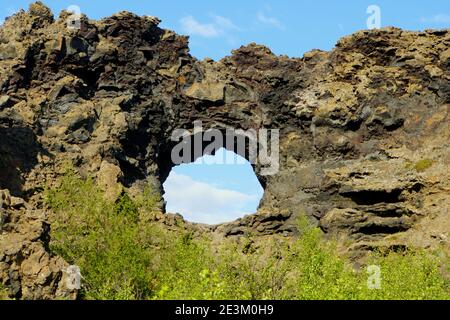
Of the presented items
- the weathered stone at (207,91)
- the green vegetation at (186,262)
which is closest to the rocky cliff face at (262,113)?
the weathered stone at (207,91)

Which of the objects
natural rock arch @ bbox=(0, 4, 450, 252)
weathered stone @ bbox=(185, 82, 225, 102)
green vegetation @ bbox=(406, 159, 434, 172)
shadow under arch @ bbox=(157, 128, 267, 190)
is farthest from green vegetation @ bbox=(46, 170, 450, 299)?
weathered stone @ bbox=(185, 82, 225, 102)

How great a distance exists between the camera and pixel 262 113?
8588 cm

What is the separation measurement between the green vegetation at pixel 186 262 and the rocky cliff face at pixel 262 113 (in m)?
4.54

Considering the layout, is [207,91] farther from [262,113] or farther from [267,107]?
[267,107]

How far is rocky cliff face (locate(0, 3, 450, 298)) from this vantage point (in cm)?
7206

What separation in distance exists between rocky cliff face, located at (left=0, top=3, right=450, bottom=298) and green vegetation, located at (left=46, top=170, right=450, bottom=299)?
454 cm

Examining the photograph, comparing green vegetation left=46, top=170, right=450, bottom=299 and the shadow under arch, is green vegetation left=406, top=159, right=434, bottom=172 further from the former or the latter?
the shadow under arch

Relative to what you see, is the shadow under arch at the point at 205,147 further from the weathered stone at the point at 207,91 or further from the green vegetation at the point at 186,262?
the green vegetation at the point at 186,262

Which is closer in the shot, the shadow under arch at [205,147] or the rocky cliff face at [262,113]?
the rocky cliff face at [262,113]

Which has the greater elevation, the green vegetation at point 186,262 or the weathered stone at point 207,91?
the weathered stone at point 207,91

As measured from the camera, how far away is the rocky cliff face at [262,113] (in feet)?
236

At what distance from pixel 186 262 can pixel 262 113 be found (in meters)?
34.3
